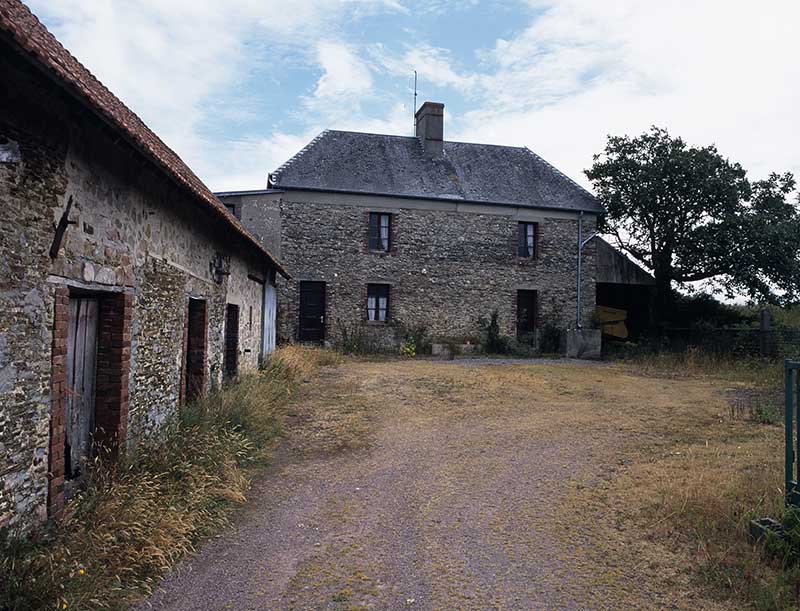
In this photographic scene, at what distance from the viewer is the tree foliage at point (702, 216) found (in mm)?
20297

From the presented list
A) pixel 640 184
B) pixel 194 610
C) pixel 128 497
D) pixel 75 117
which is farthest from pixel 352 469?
pixel 640 184

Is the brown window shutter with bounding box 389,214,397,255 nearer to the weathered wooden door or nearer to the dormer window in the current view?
the dormer window

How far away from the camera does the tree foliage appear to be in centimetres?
2030

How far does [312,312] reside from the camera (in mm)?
20906

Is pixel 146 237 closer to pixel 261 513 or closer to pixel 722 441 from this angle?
pixel 261 513

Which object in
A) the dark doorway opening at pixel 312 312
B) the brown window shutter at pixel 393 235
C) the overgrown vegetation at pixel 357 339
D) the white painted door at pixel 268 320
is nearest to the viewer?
the white painted door at pixel 268 320

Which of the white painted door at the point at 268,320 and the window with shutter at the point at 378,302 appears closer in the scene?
the white painted door at the point at 268,320

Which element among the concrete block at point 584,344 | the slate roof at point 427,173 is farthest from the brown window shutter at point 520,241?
the concrete block at point 584,344

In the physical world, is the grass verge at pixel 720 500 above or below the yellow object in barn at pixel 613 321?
below

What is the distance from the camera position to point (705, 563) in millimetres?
4332

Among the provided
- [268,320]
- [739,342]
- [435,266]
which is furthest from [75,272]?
[739,342]

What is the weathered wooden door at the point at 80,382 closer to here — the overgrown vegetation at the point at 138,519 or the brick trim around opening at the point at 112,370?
the brick trim around opening at the point at 112,370

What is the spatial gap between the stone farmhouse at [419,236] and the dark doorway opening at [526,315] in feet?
0.14

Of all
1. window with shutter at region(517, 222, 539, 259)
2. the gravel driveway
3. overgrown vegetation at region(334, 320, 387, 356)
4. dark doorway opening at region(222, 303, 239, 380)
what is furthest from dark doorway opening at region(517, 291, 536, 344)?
dark doorway opening at region(222, 303, 239, 380)
